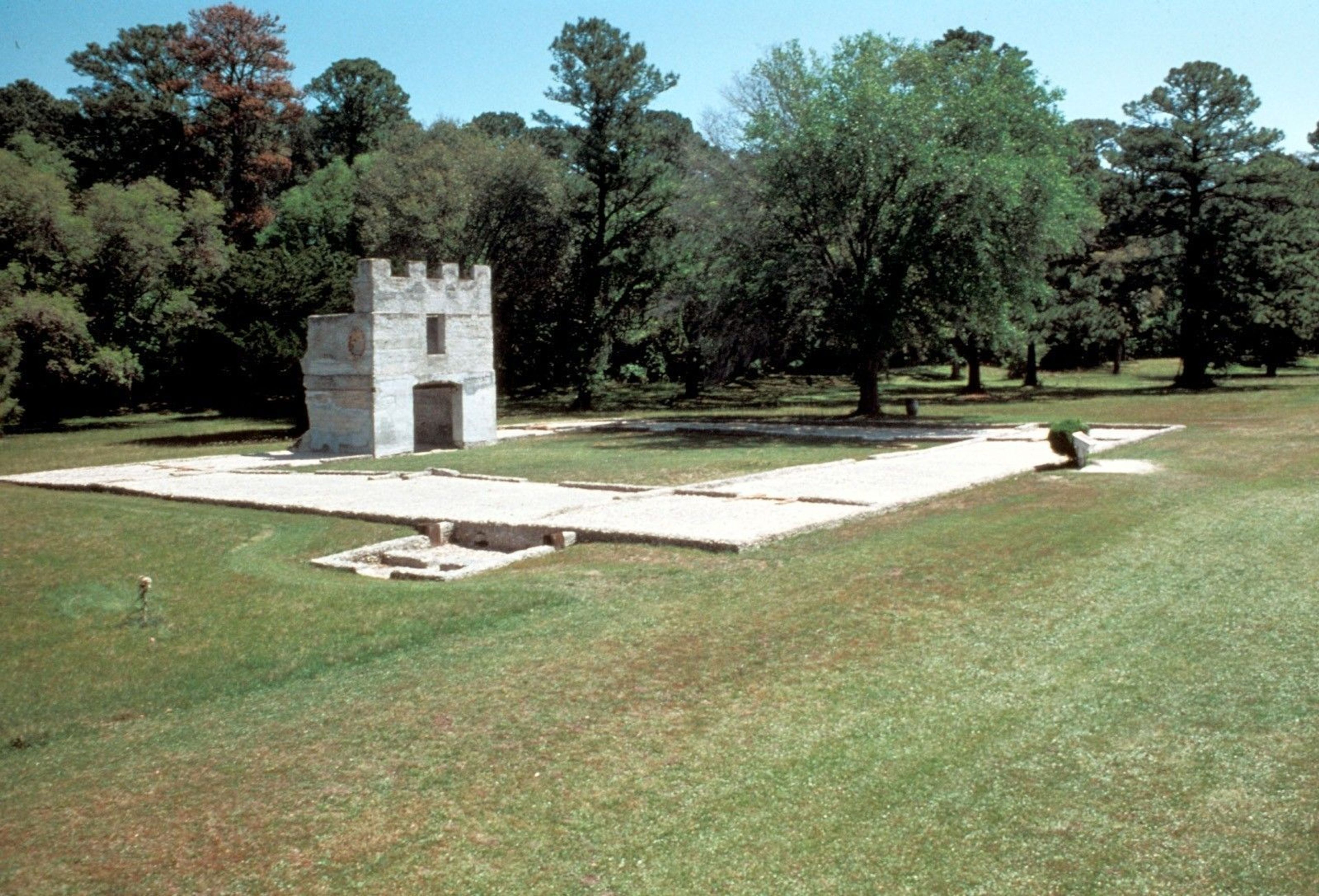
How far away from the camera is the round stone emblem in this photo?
26812mm

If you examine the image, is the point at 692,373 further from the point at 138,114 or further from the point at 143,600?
the point at 143,600

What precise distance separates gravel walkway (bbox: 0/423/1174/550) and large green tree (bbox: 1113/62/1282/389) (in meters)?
16.7

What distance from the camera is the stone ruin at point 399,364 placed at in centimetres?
2689

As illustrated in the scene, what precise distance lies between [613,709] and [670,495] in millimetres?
9670

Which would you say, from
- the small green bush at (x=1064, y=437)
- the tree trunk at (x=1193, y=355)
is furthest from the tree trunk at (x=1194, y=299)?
the small green bush at (x=1064, y=437)

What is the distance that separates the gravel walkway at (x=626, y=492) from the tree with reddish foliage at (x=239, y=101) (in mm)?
26526

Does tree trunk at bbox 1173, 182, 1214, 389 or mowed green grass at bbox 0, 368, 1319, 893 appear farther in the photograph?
tree trunk at bbox 1173, 182, 1214, 389

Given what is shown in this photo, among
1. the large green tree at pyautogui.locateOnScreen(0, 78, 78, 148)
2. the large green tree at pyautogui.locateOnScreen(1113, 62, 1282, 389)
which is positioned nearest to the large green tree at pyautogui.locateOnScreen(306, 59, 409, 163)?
the large green tree at pyautogui.locateOnScreen(0, 78, 78, 148)

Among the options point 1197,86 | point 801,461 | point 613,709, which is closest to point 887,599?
point 613,709

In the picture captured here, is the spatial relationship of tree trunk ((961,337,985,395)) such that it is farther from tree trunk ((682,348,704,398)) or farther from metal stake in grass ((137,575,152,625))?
metal stake in grass ((137,575,152,625))

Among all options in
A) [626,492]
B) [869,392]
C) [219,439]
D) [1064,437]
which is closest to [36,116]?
[219,439]

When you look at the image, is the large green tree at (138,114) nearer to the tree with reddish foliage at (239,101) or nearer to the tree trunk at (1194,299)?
the tree with reddish foliage at (239,101)

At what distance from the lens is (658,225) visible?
4256 centimetres

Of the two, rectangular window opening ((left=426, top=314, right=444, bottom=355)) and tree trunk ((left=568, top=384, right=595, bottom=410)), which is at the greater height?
rectangular window opening ((left=426, top=314, right=444, bottom=355))
